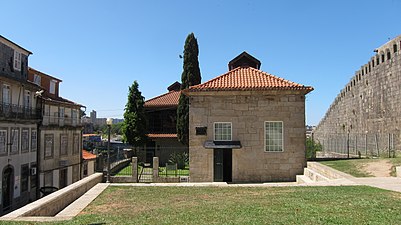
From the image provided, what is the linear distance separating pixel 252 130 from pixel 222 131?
4.16 ft

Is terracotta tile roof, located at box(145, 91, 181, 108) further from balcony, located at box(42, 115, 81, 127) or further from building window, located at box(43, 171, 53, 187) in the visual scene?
building window, located at box(43, 171, 53, 187)

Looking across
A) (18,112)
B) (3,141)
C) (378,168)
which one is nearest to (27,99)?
(18,112)

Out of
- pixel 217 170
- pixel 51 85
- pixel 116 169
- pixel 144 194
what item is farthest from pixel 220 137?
pixel 51 85

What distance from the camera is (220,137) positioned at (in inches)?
528

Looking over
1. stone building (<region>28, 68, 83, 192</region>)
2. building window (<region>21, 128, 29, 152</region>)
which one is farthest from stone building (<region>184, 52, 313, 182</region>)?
stone building (<region>28, 68, 83, 192</region>)

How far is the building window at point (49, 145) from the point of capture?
25.5 metres

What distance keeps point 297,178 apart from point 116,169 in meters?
13.0

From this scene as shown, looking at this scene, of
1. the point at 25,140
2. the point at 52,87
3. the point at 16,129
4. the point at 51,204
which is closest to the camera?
the point at 51,204

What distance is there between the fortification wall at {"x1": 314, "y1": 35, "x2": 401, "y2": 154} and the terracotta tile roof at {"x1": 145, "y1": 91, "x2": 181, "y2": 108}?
1465cm

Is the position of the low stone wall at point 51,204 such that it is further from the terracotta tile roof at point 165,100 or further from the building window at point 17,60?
the terracotta tile roof at point 165,100

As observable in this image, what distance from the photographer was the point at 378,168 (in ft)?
38.0

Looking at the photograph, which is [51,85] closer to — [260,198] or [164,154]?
[164,154]

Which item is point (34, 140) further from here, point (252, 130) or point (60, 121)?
point (252, 130)

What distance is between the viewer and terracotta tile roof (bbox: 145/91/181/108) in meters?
31.0
